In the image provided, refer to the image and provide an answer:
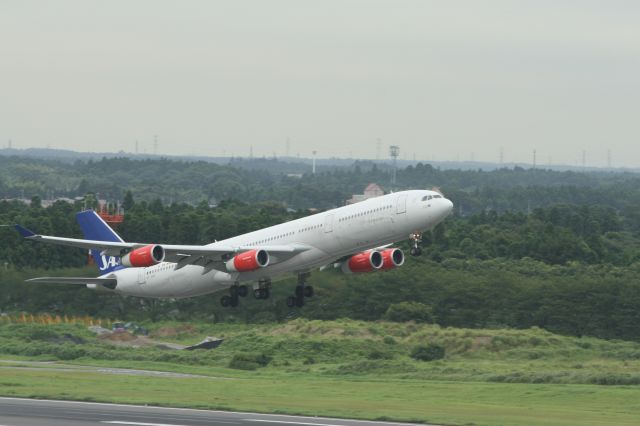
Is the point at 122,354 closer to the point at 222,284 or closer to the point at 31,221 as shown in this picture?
the point at 222,284

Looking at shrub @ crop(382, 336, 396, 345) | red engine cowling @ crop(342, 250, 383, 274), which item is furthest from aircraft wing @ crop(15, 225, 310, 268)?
shrub @ crop(382, 336, 396, 345)

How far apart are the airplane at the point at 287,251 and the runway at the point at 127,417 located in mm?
20651

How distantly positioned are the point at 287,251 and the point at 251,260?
2.27 meters

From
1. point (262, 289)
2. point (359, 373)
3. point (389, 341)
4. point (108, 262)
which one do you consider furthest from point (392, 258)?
point (108, 262)

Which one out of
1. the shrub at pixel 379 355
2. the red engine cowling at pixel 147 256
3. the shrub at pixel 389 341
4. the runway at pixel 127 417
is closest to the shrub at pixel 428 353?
the shrub at pixel 379 355

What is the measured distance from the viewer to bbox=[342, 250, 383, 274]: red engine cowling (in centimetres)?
8438

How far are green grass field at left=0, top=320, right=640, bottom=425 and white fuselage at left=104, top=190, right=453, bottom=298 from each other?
5.82m

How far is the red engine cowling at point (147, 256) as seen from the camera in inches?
3201

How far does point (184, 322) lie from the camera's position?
391 feet

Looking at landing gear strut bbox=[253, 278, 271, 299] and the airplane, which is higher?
the airplane

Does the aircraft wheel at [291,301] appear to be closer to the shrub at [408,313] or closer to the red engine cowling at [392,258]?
the red engine cowling at [392,258]

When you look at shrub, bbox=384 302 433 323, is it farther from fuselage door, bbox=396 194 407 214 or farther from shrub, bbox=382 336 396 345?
fuselage door, bbox=396 194 407 214

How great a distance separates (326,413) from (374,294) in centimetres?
6701

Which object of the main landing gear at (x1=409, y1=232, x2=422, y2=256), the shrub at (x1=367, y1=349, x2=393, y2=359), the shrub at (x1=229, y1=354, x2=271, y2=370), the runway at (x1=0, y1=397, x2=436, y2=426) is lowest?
the shrub at (x1=367, y1=349, x2=393, y2=359)
